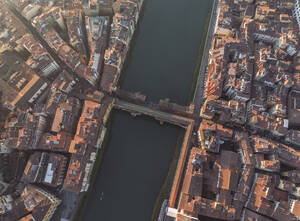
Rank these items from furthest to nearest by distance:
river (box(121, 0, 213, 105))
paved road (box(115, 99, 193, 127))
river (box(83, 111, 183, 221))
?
1. river (box(121, 0, 213, 105))
2. paved road (box(115, 99, 193, 127))
3. river (box(83, 111, 183, 221))

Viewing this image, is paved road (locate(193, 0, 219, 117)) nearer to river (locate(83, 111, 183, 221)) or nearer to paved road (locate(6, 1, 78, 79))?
river (locate(83, 111, 183, 221))

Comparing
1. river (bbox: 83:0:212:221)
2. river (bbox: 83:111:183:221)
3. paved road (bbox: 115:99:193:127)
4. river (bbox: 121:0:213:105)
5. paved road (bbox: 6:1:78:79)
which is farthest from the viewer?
river (bbox: 121:0:213:105)

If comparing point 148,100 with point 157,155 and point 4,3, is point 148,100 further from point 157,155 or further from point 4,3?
point 4,3

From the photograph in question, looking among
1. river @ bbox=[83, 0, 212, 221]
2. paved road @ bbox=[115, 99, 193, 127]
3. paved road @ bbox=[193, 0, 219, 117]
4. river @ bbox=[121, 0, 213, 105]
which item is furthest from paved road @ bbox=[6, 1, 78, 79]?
paved road @ bbox=[193, 0, 219, 117]

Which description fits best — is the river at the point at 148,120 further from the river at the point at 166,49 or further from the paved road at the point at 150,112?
the paved road at the point at 150,112

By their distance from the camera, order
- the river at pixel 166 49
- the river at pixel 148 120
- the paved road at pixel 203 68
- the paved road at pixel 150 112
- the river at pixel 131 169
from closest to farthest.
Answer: the river at pixel 131 169 < the river at pixel 148 120 < the paved road at pixel 150 112 < the paved road at pixel 203 68 < the river at pixel 166 49

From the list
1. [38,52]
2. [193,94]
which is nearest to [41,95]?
[38,52]

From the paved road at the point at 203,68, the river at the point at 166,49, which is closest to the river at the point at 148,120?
the river at the point at 166,49

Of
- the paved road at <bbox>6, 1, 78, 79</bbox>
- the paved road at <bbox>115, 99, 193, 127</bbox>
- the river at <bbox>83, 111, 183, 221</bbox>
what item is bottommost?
the river at <bbox>83, 111, 183, 221</bbox>

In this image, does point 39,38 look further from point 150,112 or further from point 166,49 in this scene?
point 150,112
